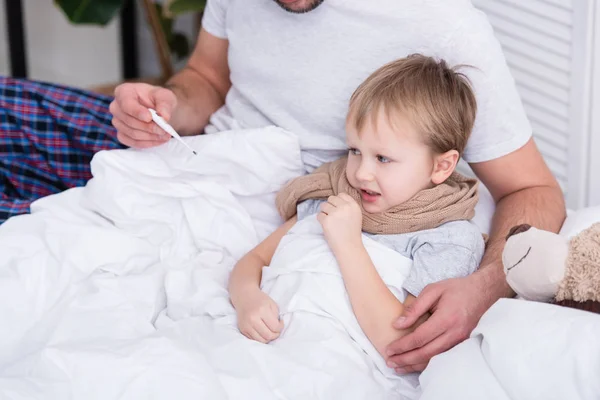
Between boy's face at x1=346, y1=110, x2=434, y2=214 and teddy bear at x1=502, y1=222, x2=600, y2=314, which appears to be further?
boy's face at x1=346, y1=110, x2=434, y2=214

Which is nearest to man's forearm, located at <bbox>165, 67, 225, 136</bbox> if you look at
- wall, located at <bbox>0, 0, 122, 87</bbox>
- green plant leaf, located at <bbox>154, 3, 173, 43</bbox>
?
green plant leaf, located at <bbox>154, 3, 173, 43</bbox>

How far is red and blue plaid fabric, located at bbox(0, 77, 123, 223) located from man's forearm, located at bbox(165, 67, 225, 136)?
16 cm

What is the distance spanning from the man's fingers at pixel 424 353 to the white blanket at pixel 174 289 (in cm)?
3

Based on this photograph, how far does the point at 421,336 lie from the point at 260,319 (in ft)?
0.80

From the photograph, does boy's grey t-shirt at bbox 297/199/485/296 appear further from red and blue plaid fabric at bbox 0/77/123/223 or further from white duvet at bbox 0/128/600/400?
red and blue plaid fabric at bbox 0/77/123/223

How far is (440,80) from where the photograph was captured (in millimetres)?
1298

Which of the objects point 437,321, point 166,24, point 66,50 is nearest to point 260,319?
point 437,321

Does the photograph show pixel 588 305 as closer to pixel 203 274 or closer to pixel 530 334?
pixel 530 334

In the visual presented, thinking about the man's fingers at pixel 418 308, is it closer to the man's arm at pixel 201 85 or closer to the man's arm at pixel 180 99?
the man's arm at pixel 180 99

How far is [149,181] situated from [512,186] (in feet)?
2.19

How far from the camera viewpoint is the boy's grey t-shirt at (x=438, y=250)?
4.10 ft

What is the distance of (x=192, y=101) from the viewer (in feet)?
5.76

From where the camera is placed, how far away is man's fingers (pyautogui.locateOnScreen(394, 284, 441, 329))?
119 centimetres

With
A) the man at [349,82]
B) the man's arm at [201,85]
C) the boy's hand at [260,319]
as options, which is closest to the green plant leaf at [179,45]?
the man's arm at [201,85]
